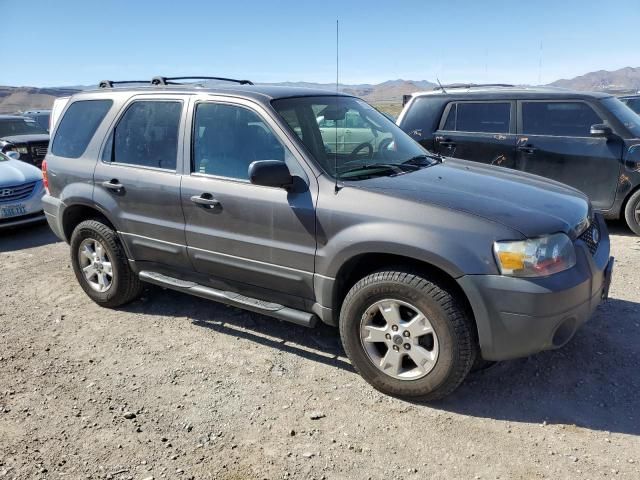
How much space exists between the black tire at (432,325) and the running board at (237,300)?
1.07 ft

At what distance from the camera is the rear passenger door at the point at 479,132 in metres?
7.10

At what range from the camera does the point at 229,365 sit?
3.73 meters

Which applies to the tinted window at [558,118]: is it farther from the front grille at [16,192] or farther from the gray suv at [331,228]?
the front grille at [16,192]

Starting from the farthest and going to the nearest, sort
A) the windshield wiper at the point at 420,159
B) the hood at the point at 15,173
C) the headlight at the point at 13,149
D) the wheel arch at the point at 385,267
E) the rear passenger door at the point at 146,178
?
the headlight at the point at 13,149
the hood at the point at 15,173
the rear passenger door at the point at 146,178
the windshield wiper at the point at 420,159
the wheel arch at the point at 385,267

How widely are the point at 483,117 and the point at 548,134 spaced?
87cm

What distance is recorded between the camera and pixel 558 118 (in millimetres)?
6859

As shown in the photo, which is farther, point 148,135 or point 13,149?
point 13,149

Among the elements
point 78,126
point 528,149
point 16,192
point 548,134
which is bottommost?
point 16,192

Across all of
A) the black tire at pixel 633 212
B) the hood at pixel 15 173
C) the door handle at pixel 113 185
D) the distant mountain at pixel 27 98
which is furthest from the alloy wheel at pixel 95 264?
the distant mountain at pixel 27 98

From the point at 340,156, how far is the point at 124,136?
1.92 meters

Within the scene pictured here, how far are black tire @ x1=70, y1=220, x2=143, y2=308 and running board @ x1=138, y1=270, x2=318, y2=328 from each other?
0.69 feet

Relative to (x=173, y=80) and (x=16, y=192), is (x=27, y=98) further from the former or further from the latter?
(x=173, y=80)

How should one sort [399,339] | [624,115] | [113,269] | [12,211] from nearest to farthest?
[399,339] < [113,269] < [624,115] < [12,211]

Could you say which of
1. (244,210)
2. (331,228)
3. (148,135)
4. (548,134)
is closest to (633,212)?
(548,134)
